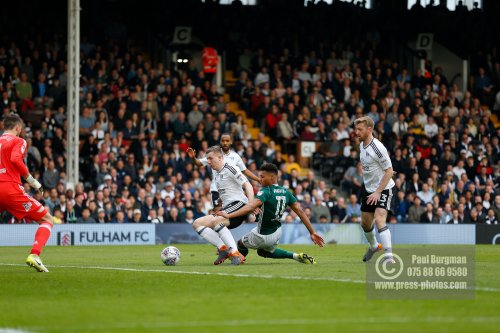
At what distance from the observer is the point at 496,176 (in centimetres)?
3631

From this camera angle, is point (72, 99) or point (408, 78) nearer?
point (72, 99)

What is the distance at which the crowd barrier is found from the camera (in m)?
28.8

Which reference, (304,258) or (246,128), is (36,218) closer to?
(304,258)

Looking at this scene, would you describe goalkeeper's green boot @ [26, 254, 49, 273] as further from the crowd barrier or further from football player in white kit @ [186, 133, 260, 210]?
the crowd barrier

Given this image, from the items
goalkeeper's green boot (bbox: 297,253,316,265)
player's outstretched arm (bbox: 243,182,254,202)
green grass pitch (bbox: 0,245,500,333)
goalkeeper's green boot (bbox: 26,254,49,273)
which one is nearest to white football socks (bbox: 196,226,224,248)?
green grass pitch (bbox: 0,245,500,333)

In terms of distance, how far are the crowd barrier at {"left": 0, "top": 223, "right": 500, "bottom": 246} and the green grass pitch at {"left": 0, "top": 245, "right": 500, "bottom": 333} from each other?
11927mm

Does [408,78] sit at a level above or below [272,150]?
above

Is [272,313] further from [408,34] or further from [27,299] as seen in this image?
[408,34]

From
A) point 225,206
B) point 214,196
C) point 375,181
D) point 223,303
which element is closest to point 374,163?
point 375,181

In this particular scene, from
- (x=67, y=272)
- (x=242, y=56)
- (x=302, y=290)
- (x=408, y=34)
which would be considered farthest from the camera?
(x=408, y=34)

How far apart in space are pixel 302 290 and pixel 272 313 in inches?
88.7

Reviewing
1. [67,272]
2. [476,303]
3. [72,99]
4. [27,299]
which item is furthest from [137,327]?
[72,99]

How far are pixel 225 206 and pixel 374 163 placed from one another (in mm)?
2554

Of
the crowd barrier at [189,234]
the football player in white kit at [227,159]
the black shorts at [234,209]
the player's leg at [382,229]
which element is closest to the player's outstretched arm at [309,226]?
the player's leg at [382,229]
